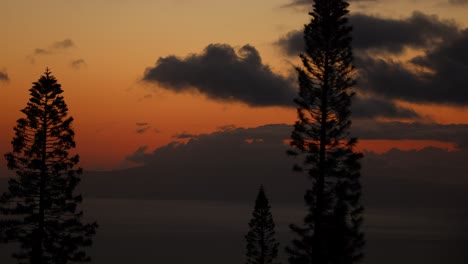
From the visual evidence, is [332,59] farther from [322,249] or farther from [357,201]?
[322,249]

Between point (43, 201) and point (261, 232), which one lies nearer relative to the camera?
point (43, 201)

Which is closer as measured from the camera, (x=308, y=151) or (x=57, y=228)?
(x=308, y=151)

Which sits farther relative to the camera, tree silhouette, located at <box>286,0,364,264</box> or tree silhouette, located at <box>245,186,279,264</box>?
tree silhouette, located at <box>245,186,279,264</box>

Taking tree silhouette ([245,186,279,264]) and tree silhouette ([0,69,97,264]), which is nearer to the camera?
tree silhouette ([0,69,97,264])

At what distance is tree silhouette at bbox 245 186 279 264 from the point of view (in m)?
58.6

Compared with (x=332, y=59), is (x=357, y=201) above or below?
below

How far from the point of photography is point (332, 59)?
120 ft

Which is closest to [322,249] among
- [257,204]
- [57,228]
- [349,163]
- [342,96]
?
[349,163]

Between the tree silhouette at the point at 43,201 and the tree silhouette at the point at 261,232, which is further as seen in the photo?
the tree silhouette at the point at 261,232

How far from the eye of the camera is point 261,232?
59625 mm

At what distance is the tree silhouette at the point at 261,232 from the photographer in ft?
192

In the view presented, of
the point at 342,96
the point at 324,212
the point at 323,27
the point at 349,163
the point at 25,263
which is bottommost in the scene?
the point at 25,263

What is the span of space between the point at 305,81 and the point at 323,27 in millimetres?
3086

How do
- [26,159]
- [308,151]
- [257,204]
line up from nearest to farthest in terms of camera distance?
1. [308,151]
2. [26,159]
3. [257,204]
